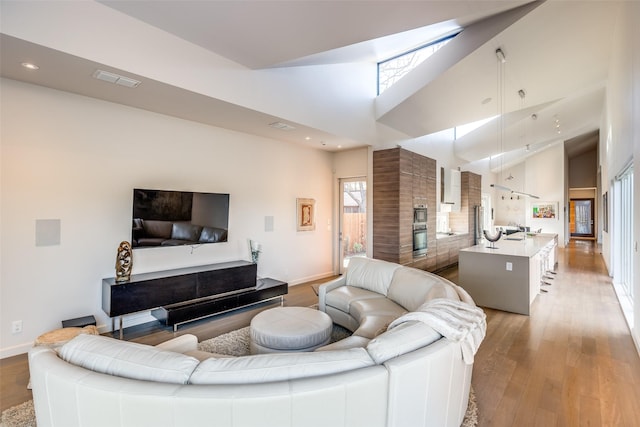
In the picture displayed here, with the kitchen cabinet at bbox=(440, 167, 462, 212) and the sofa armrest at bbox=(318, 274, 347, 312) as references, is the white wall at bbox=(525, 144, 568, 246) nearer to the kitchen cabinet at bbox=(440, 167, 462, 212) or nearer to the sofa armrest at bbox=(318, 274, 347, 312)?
the kitchen cabinet at bbox=(440, 167, 462, 212)

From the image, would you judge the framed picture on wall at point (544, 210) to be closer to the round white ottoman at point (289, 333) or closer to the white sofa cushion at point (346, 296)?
the white sofa cushion at point (346, 296)

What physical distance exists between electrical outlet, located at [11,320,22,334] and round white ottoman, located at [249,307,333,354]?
2396mm

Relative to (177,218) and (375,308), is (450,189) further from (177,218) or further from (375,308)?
(177,218)

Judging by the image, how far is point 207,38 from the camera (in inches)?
121

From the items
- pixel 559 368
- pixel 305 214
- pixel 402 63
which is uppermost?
pixel 402 63

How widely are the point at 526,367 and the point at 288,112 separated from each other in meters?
4.01

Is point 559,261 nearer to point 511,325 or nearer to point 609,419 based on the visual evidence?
point 511,325

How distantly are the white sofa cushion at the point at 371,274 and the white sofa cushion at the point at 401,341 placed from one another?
6.14ft

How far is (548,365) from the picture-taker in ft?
9.02

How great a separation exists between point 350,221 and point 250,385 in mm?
5277

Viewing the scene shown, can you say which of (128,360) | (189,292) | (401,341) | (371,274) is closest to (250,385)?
(128,360)

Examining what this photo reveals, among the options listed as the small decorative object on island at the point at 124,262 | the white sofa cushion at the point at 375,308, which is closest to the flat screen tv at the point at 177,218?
the small decorative object on island at the point at 124,262

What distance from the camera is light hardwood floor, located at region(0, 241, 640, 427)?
2.12 m

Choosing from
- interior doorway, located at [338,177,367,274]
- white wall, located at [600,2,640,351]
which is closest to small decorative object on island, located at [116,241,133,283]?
interior doorway, located at [338,177,367,274]
